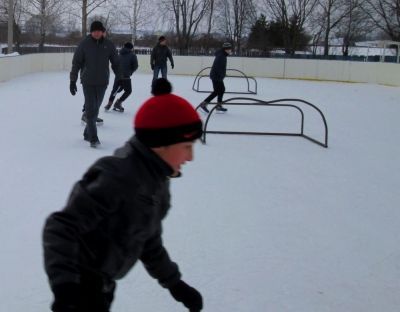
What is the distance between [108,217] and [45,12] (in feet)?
143

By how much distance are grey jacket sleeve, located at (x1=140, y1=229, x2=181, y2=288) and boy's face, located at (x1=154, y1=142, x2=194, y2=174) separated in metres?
0.31

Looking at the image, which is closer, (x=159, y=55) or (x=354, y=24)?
(x=159, y=55)

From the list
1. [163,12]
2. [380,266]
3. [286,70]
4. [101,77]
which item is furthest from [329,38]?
[380,266]

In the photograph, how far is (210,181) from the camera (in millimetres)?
6129

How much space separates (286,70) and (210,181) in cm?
1878

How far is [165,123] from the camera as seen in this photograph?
161cm

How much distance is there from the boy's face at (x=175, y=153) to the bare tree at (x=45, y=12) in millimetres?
42278

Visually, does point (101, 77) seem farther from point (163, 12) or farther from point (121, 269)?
point (163, 12)

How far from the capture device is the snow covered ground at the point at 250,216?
3.28 metres

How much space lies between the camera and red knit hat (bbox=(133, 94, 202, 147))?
162 cm

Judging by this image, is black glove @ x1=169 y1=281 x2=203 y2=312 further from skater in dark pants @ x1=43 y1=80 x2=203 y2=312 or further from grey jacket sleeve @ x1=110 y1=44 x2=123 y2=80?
grey jacket sleeve @ x1=110 y1=44 x2=123 y2=80

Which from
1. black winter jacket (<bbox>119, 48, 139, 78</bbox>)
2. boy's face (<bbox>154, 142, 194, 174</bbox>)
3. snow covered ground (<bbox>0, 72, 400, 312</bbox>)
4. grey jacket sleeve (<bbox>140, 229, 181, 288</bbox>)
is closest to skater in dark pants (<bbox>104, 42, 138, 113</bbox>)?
black winter jacket (<bbox>119, 48, 139, 78</bbox>)

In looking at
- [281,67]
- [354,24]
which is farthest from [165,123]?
[354,24]

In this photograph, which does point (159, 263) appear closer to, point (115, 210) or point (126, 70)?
point (115, 210)
